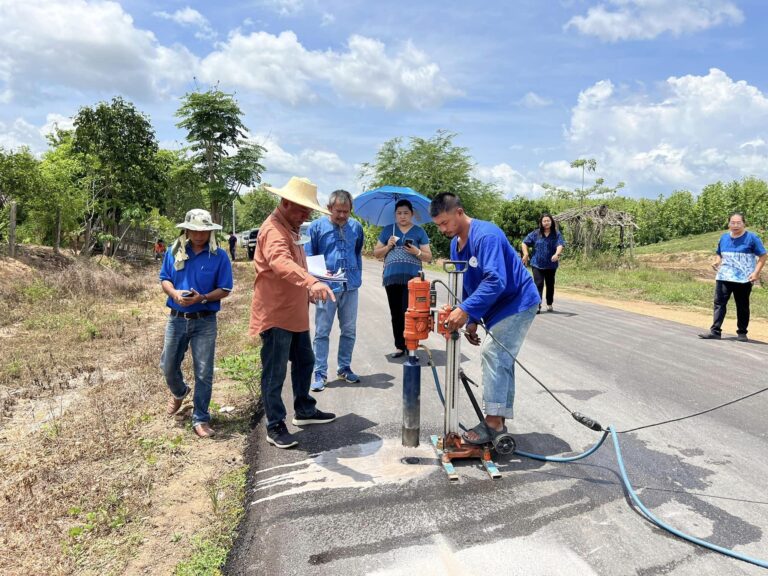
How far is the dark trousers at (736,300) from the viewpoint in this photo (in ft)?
23.8

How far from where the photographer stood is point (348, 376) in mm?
5512

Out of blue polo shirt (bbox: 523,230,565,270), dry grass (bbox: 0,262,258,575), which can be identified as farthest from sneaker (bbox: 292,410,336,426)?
blue polo shirt (bbox: 523,230,565,270)

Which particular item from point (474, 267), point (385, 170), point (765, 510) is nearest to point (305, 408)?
point (474, 267)

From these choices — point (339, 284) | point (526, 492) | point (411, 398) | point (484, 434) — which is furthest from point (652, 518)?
point (339, 284)

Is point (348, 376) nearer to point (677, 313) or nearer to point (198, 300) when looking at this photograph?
point (198, 300)

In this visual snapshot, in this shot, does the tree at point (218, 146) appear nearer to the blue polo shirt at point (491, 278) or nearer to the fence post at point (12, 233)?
the fence post at point (12, 233)

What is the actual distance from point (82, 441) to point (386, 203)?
3741mm

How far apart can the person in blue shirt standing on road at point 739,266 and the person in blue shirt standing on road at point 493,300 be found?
5.27 meters

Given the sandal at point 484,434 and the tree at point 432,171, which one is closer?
the sandal at point 484,434

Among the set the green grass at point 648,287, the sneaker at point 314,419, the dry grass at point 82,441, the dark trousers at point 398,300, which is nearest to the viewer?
the dry grass at point 82,441

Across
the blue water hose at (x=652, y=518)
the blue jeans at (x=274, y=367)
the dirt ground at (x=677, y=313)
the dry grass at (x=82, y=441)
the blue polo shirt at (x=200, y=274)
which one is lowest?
the dry grass at (x=82, y=441)

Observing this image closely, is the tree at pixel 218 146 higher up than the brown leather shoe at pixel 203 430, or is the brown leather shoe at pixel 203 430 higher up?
the tree at pixel 218 146

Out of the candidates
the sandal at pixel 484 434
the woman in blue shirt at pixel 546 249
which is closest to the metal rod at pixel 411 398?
the sandal at pixel 484 434

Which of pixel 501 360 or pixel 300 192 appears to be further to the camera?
pixel 300 192
